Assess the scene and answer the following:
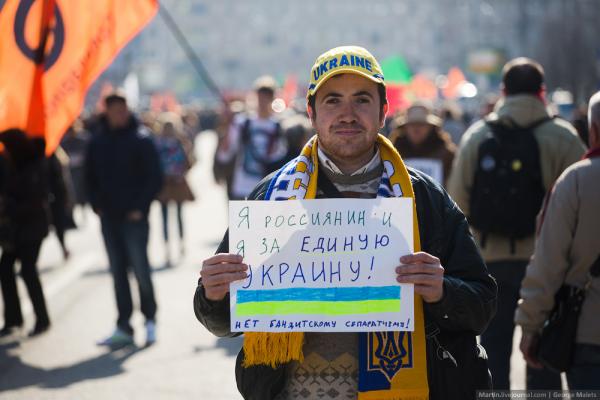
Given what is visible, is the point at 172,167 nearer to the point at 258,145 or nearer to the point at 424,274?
the point at 258,145

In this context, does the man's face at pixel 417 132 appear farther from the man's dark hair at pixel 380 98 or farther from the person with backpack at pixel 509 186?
the man's dark hair at pixel 380 98

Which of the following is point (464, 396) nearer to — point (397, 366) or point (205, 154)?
point (397, 366)

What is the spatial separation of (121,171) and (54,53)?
75.1 inches

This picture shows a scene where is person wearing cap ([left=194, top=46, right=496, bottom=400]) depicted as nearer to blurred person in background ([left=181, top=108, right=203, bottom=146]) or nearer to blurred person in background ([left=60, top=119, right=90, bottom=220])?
blurred person in background ([left=60, top=119, right=90, bottom=220])

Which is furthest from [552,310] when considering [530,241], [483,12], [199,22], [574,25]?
[199,22]

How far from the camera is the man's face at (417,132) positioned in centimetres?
798

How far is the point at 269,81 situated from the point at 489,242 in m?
4.71

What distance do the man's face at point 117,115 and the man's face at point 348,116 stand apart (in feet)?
18.0

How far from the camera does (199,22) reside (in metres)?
134

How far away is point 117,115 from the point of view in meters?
8.68

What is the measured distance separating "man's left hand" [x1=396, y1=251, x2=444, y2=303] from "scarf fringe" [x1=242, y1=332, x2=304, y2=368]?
357mm

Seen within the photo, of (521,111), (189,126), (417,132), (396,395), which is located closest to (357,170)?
(396,395)

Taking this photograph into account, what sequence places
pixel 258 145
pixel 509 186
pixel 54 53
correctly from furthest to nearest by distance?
pixel 258 145
pixel 54 53
pixel 509 186

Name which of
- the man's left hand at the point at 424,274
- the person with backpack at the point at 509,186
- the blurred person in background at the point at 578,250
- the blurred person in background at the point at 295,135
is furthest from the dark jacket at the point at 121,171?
the man's left hand at the point at 424,274
